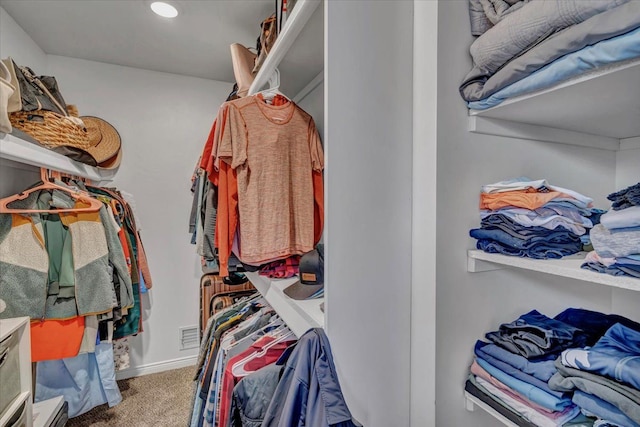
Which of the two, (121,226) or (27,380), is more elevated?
(121,226)

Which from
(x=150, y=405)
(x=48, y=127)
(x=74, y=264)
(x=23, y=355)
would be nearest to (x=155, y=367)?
(x=150, y=405)

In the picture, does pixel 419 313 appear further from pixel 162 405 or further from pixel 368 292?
pixel 162 405

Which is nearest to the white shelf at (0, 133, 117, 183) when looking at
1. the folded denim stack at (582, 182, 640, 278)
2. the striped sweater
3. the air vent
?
the striped sweater

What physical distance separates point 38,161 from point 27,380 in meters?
1.00

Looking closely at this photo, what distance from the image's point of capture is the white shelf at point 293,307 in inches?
32.4

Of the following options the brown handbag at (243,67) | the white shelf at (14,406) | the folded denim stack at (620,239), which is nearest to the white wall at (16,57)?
the white shelf at (14,406)

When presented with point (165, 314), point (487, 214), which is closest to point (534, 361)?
point (487, 214)

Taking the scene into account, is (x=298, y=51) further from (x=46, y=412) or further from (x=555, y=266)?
(x=46, y=412)

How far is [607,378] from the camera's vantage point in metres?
0.59

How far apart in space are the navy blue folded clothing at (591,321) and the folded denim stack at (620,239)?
0.30 metres

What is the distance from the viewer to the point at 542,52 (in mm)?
630

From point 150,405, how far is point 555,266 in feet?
8.32

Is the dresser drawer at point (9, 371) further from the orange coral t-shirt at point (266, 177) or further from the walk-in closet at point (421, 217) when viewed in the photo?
the orange coral t-shirt at point (266, 177)

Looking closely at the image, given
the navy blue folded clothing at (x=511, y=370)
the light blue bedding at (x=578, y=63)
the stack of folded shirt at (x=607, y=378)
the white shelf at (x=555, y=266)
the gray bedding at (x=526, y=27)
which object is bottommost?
the navy blue folded clothing at (x=511, y=370)
